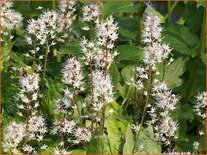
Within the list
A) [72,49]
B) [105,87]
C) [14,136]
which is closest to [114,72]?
[72,49]

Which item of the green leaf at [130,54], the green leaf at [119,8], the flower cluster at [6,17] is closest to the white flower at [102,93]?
the green leaf at [130,54]

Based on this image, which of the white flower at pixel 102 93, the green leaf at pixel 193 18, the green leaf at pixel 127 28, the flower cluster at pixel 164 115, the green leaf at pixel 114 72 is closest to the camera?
the white flower at pixel 102 93

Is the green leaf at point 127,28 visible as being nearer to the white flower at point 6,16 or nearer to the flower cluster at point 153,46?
the flower cluster at point 153,46

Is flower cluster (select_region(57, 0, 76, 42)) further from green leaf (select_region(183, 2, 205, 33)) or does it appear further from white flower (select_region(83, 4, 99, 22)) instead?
green leaf (select_region(183, 2, 205, 33))

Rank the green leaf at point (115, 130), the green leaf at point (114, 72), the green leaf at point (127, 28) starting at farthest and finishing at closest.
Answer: the green leaf at point (127, 28) → the green leaf at point (114, 72) → the green leaf at point (115, 130)

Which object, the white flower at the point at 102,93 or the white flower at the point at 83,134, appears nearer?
the white flower at the point at 102,93

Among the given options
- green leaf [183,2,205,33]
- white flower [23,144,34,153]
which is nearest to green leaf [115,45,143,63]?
green leaf [183,2,205,33]
